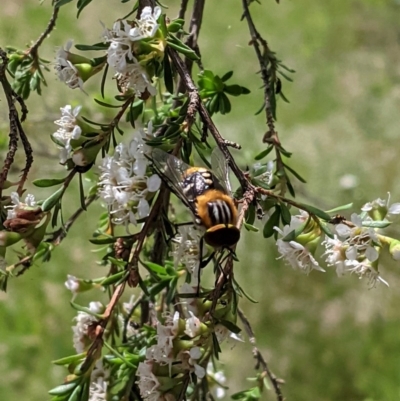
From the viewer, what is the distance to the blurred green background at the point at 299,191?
1.72m

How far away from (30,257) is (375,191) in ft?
5.69

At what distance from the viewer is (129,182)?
0.47 meters

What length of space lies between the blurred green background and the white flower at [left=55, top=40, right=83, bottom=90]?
826 millimetres

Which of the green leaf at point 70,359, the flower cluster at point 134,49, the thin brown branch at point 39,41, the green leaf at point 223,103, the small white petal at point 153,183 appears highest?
the thin brown branch at point 39,41

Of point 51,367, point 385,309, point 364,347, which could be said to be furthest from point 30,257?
point 385,309

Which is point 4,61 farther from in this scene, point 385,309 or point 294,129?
point 294,129

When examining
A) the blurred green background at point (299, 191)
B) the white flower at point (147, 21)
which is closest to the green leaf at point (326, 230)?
the white flower at point (147, 21)

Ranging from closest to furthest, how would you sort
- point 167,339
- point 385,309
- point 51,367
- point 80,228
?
point 167,339 → point 51,367 → point 385,309 → point 80,228

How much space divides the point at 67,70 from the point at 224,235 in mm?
203

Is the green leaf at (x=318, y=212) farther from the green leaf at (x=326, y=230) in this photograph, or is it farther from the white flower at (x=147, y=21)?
the white flower at (x=147, y=21)

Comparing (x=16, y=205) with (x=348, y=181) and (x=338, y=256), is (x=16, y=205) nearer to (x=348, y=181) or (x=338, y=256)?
(x=338, y=256)

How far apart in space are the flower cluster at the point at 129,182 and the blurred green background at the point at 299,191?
0.87 meters

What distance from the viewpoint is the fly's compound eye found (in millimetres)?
435

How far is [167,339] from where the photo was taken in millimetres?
453
